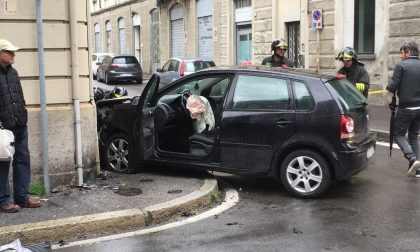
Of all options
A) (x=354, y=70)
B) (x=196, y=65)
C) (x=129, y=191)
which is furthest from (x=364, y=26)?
(x=129, y=191)

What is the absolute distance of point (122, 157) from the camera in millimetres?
7527

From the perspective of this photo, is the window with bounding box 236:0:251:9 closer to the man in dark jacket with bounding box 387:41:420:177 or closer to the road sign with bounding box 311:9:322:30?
the road sign with bounding box 311:9:322:30

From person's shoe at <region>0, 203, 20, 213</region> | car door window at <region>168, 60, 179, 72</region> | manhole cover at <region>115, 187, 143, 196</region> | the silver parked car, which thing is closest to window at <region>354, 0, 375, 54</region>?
the silver parked car

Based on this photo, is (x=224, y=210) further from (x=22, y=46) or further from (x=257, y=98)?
(x=22, y=46)

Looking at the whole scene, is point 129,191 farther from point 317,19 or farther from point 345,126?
point 317,19

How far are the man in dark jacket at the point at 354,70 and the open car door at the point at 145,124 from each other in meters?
2.88

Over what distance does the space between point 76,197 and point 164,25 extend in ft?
91.0

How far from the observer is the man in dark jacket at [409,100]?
7430mm

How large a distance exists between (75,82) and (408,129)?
4577 millimetres

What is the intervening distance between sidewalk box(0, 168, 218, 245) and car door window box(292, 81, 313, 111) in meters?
1.42

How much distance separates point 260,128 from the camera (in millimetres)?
6516

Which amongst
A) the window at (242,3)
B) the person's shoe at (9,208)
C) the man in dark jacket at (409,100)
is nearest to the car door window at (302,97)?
the man in dark jacket at (409,100)

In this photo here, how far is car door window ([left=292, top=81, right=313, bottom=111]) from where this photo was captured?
249 inches

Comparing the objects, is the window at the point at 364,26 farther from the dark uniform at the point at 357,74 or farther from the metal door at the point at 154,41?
the metal door at the point at 154,41
